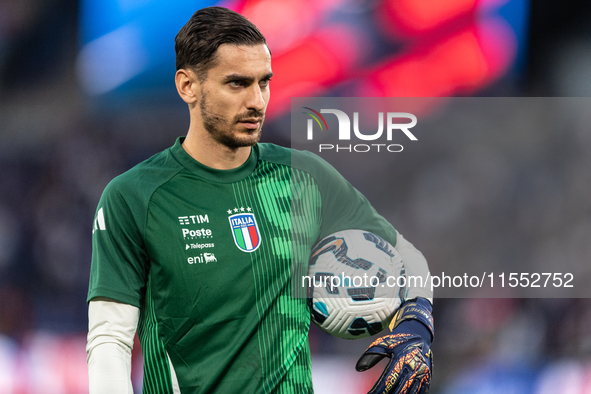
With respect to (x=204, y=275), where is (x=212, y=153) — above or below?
above

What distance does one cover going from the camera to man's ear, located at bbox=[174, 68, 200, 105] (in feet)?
5.66

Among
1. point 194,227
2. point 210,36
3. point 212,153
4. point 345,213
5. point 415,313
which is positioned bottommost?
point 415,313

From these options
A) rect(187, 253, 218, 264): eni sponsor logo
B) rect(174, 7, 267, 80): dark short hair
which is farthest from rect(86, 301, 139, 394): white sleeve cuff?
rect(174, 7, 267, 80): dark short hair

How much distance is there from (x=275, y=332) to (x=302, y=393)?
0.23m

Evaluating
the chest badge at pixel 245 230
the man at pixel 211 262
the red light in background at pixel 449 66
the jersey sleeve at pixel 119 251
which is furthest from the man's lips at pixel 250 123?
the red light in background at pixel 449 66

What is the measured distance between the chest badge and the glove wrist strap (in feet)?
1.60

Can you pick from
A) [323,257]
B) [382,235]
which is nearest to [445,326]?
[382,235]

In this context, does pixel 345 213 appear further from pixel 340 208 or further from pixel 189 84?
pixel 189 84

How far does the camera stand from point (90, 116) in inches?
121

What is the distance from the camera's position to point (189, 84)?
5.73 feet

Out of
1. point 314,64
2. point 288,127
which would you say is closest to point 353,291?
point 288,127

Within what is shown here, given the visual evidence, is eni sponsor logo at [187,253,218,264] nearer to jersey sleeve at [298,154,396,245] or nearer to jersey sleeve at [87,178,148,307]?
jersey sleeve at [87,178,148,307]

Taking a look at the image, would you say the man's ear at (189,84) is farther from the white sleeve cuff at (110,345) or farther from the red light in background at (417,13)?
the red light in background at (417,13)

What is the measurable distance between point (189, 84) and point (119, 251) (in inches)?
22.5
